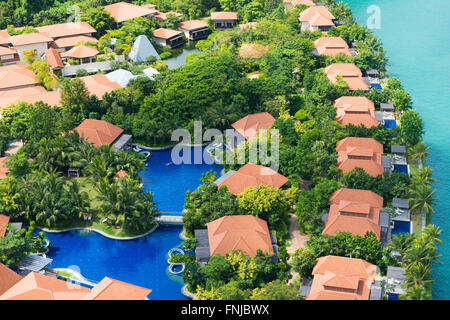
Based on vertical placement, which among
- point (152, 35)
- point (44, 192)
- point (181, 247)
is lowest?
point (181, 247)

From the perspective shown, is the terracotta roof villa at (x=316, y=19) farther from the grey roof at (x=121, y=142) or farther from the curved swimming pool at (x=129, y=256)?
the curved swimming pool at (x=129, y=256)

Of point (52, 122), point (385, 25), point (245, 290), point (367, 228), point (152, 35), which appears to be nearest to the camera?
point (245, 290)

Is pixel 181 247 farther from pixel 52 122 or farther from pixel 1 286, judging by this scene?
pixel 52 122

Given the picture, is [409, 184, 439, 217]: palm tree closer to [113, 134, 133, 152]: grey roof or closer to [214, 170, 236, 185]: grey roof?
[214, 170, 236, 185]: grey roof

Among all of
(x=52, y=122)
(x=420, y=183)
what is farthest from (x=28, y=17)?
(x=420, y=183)

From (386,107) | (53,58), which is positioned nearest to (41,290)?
(386,107)

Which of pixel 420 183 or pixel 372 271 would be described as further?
pixel 420 183
